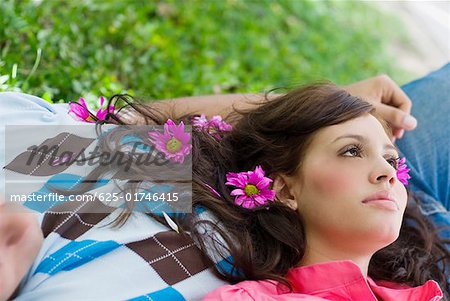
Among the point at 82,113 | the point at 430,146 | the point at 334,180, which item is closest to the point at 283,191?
the point at 334,180

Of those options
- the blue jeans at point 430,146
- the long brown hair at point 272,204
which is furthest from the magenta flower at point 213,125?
the blue jeans at point 430,146

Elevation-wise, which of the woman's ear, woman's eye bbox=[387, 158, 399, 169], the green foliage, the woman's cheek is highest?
the woman's cheek

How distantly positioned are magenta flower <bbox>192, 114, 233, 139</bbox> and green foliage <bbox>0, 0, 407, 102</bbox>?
59 cm

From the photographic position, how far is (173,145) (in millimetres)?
2066

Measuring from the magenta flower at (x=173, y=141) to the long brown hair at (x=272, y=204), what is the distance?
0.15 ft

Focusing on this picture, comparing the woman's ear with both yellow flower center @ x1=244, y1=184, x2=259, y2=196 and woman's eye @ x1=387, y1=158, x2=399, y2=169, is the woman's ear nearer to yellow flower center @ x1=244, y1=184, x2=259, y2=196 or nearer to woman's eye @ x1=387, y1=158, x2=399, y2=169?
yellow flower center @ x1=244, y1=184, x2=259, y2=196

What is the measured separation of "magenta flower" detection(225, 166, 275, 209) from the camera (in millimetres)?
2027

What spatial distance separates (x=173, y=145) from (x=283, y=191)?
374 mm

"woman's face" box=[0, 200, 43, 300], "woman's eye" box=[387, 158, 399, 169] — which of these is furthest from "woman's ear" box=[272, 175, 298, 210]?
"woman's face" box=[0, 200, 43, 300]

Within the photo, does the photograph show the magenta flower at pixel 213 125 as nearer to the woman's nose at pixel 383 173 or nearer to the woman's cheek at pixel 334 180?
the woman's cheek at pixel 334 180

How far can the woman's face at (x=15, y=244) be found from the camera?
5.24 feet

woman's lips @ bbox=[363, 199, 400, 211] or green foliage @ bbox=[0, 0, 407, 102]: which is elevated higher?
woman's lips @ bbox=[363, 199, 400, 211]

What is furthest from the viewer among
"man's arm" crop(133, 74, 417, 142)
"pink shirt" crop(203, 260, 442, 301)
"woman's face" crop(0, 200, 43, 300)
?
"man's arm" crop(133, 74, 417, 142)

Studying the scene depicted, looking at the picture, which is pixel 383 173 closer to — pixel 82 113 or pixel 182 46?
pixel 82 113
